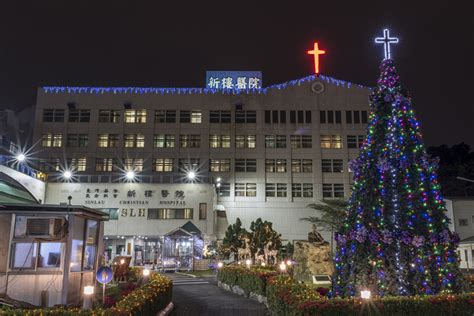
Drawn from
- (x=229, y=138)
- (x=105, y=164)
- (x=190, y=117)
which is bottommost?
(x=105, y=164)

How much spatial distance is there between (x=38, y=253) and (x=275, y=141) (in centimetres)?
4077

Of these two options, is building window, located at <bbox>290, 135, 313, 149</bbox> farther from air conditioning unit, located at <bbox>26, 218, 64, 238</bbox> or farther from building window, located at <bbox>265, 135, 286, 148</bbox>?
air conditioning unit, located at <bbox>26, 218, 64, 238</bbox>

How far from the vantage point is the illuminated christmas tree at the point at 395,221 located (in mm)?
12211

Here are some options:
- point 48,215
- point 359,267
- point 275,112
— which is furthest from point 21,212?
point 275,112

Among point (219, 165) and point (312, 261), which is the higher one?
point (219, 165)

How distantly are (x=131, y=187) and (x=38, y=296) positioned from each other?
1214 inches

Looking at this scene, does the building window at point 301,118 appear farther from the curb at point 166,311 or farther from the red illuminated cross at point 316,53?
the curb at point 166,311

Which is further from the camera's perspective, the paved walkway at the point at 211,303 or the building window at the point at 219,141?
the building window at the point at 219,141

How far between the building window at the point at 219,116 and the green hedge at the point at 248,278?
105 ft

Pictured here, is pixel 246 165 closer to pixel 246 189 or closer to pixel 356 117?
pixel 246 189

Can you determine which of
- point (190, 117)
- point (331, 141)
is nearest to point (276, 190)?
point (331, 141)

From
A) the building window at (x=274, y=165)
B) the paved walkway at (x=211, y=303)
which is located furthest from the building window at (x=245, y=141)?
the paved walkway at (x=211, y=303)

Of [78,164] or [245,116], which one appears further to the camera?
[245,116]

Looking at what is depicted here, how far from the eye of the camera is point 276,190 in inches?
2041
